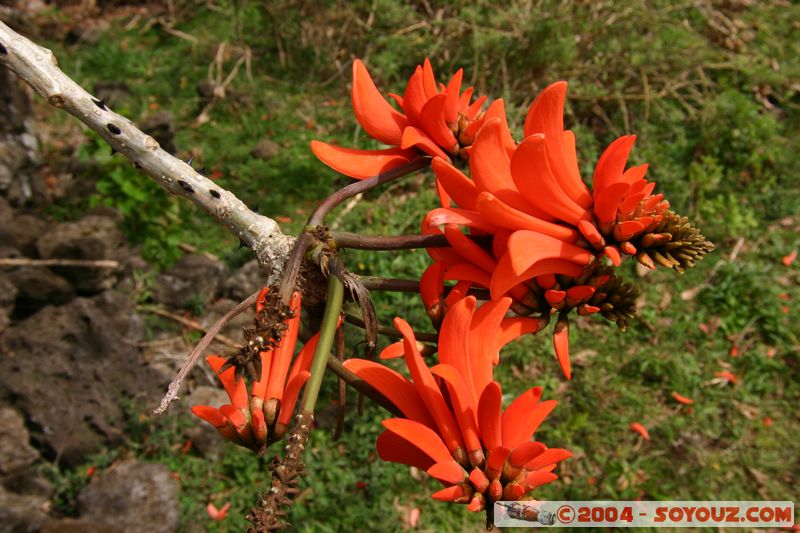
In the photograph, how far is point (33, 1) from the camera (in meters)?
5.07

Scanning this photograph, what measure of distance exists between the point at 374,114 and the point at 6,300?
2298 millimetres

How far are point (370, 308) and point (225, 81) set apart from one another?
3.65m

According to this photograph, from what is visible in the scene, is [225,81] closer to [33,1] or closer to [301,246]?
[33,1]

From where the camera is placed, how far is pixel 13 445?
2.36 metres

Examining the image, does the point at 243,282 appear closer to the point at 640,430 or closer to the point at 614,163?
the point at 640,430

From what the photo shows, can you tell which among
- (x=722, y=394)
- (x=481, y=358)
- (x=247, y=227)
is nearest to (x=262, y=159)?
(x=722, y=394)

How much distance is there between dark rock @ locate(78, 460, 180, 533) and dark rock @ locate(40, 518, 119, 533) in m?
0.09

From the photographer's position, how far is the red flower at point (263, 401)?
2.47ft

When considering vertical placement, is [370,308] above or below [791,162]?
below

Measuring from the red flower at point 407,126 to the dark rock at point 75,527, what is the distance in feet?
6.16

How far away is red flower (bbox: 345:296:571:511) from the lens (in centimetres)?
66

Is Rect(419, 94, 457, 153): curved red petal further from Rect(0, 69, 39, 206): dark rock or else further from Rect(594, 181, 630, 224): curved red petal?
Rect(0, 69, 39, 206): dark rock

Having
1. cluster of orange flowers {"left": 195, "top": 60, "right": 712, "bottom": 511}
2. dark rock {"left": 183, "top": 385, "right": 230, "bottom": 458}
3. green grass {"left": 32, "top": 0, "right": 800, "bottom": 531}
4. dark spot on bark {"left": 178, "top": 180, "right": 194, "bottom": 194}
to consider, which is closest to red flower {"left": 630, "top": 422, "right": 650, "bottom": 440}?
green grass {"left": 32, "top": 0, "right": 800, "bottom": 531}

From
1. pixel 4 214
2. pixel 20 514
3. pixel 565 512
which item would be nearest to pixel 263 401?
pixel 565 512
